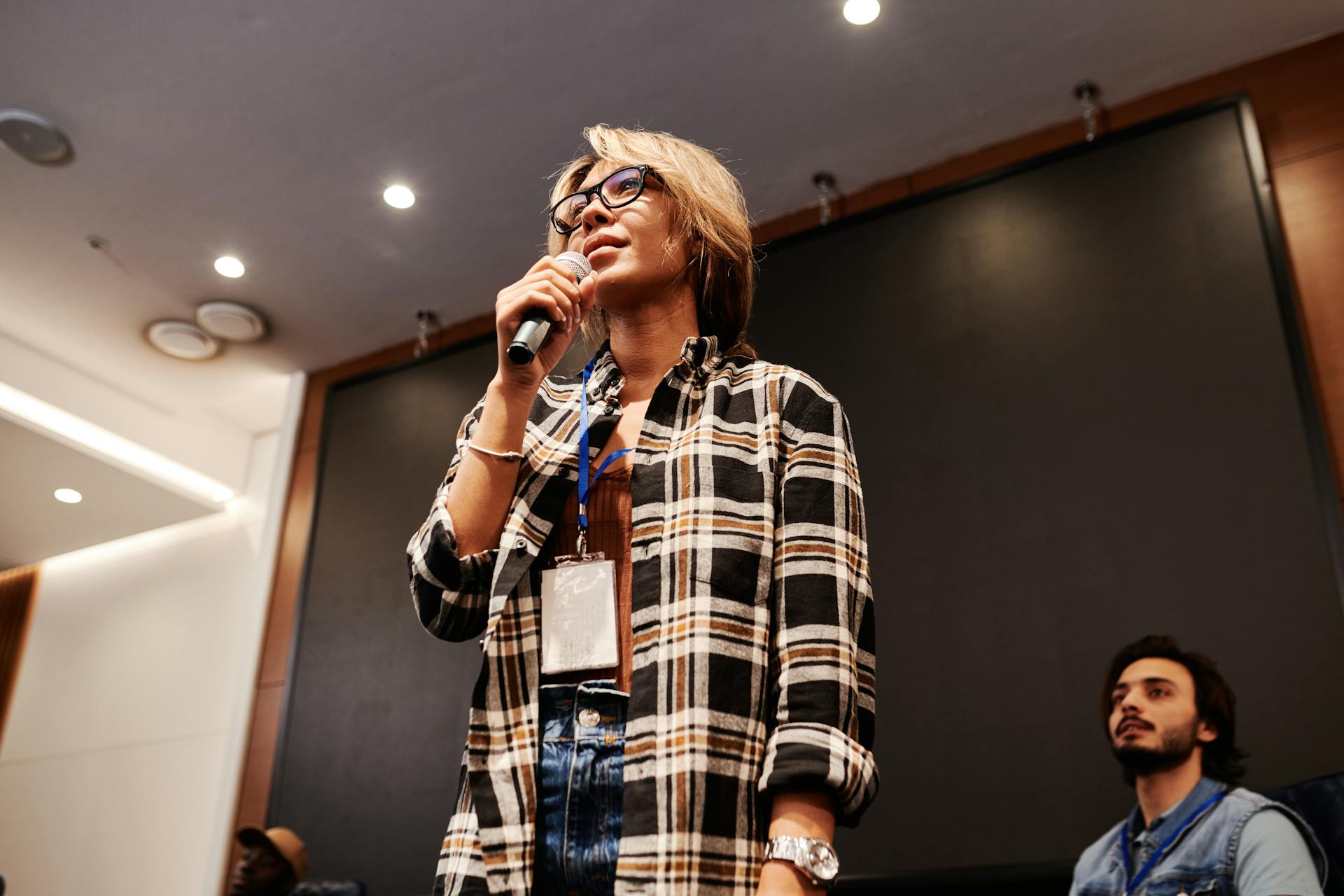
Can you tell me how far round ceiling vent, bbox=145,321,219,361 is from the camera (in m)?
5.17

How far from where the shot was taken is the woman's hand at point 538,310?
1.13m

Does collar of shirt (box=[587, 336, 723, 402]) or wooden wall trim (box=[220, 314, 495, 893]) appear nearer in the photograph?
collar of shirt (box=[587, 336, 723, 402])

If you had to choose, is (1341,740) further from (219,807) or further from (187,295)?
(187,295)

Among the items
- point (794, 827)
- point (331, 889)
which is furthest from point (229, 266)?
point (794, 827)

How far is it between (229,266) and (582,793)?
4.30 metres

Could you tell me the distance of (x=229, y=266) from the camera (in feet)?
15.7

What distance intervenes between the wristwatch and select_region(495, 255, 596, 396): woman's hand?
1.60 feet

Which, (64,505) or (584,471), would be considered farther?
(64,505)

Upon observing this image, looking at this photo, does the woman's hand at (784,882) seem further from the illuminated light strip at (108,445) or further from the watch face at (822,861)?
the illuminated light strip at (108,445)

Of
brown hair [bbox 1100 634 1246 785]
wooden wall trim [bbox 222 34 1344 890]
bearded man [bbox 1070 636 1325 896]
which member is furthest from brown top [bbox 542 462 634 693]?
wooden wall trim [bbox 222 34 1344 890]

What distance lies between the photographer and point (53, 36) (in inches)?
144

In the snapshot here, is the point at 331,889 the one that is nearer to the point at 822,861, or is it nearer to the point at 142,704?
the point at 142,704

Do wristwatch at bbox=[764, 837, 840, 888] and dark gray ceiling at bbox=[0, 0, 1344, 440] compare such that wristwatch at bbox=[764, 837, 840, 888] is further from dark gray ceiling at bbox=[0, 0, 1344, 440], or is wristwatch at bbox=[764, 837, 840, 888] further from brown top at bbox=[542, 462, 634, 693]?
dark gray ceiling at bbox=[0, 0, 1344, 440]

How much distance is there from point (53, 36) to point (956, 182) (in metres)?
2.91
